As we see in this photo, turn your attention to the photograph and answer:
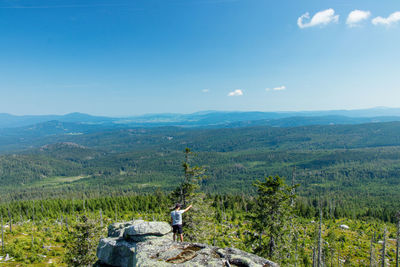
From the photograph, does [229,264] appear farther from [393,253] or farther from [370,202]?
[370,202]

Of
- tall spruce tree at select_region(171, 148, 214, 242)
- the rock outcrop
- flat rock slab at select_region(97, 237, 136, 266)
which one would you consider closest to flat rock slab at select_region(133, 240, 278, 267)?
the rock outcrop

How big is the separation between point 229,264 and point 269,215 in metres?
13.0

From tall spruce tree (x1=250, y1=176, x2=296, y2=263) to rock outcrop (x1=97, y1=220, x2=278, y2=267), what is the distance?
32.9 feet

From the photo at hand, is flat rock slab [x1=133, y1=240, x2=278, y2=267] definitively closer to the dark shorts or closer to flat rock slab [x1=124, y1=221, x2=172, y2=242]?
flat rock slab [x1=124, y1=221, x2=172, y2=242]

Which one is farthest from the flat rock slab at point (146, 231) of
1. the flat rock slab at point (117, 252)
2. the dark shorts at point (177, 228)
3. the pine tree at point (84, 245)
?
the pine tree at point (84, 245)

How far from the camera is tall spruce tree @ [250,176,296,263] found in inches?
960

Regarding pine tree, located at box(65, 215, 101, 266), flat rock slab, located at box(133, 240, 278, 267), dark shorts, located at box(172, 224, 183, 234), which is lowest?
pine tree, located at box(65, 215, 101, 266)

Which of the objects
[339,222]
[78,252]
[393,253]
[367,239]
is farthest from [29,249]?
[339,222]

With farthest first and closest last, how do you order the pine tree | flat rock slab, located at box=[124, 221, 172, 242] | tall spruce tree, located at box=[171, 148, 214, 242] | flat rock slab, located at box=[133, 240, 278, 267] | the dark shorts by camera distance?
1. the pine tree
2. tall spruce tree, located at box=[171, 148, 214, 242]
3. the dark shorts
4. flat rock slab, located at box=[124, 221, 172, 242]
5. flat rock slab, located at box=[133, 240, 278, 267]

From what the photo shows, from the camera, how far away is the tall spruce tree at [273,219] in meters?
24.4

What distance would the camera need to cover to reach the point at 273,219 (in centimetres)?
2509

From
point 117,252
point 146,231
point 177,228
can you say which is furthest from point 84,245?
point 177,228

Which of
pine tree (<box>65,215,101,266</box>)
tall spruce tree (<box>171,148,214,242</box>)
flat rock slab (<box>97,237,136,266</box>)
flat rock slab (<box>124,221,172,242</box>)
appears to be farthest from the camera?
pine tree (<box>65,215,101,266</box>)

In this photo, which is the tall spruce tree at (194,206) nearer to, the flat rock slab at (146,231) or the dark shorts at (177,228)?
the dark shorts at (177,228)
